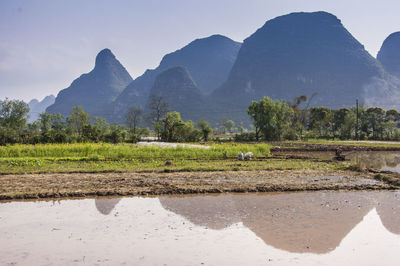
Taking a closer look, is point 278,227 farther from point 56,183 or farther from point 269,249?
point 56,183

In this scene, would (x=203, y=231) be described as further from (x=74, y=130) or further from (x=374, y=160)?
(x=74, y=130)

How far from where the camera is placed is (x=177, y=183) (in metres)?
12.9

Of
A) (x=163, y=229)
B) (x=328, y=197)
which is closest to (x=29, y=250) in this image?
(x=163, y=229)

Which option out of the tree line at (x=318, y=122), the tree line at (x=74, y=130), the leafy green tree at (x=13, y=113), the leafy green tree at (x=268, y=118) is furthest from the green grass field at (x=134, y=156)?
the leafy green tree at (x=13, y=113)

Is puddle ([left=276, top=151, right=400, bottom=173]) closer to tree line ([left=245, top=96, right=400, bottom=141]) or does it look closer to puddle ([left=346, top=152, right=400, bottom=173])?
puddle ([left=346, top=152, right=400, bottom=173])

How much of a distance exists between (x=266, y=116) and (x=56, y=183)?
42.3 meters

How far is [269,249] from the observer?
20.8 ft

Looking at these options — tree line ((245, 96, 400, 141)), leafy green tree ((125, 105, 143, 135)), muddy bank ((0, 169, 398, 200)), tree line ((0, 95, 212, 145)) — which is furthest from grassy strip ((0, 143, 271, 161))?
leafy green tree ((125, 105, 143, 135))

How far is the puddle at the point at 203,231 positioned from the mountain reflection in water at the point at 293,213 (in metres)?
0.03

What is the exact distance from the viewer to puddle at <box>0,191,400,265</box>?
5898mm

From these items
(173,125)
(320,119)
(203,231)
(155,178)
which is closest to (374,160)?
(155,178)

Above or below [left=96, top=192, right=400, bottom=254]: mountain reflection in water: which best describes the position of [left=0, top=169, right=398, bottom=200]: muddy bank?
above

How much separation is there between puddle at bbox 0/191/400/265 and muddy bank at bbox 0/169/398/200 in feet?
3.16

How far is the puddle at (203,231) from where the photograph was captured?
5.90 m
